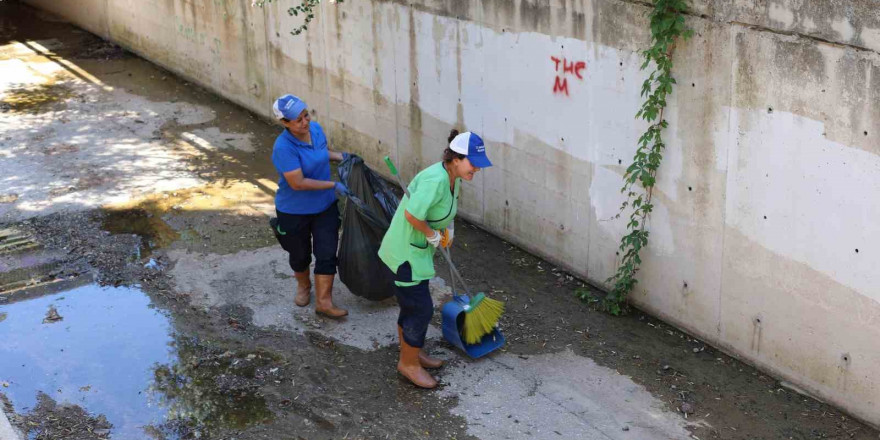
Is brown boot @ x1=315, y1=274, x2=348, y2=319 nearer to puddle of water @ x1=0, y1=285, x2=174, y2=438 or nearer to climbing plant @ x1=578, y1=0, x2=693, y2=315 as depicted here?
puddle of water @ x1=0, y1=285, x2=174, y2=438

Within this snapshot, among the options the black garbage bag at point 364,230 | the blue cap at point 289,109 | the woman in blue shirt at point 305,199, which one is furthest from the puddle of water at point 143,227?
the blue cap at point 289,109

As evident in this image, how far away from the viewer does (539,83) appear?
742 centimetres

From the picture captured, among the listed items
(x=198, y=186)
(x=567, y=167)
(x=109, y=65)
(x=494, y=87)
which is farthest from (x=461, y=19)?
(x=109, y=65)

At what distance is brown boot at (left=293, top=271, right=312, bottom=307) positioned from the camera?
7.02m

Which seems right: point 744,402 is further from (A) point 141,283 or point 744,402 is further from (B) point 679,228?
(A) point 141,283

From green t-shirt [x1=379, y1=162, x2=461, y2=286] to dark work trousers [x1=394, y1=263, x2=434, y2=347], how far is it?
4 centimetres

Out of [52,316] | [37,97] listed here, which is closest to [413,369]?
[52,316]

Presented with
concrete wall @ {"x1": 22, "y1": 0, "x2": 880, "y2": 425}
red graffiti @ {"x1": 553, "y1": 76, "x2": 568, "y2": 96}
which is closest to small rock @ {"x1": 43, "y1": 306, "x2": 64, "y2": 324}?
concrete wall @ {"x1": 22, "y1": 0, "x2": 880, "y2": 425}

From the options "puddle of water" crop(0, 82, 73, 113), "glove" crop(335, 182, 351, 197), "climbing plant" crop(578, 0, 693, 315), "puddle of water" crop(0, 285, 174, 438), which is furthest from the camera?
"puddle of water" crop(0, 82, 73, 113)

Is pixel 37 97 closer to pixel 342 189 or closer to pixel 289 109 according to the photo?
pixel 289 109

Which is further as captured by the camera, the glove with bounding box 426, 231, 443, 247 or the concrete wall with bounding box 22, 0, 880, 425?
the glove with bounding box 426, 231, 443, 247

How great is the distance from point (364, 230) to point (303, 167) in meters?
0.61

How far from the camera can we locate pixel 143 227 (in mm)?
8492

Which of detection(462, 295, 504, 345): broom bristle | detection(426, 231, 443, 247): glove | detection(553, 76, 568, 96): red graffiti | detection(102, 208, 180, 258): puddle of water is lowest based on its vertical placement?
detection(102, 208, 180, 258): puddle of water
